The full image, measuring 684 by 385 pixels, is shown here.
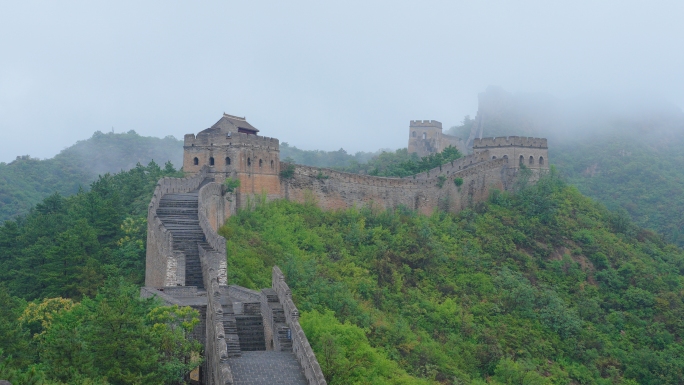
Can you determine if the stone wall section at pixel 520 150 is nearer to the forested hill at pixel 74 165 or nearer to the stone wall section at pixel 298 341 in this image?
the stone wall section at pixel 298 341

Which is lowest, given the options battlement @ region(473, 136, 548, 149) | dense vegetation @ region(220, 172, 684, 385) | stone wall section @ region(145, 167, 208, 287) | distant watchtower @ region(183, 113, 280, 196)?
dense vegetation @ region(220, 172, 684, 385)

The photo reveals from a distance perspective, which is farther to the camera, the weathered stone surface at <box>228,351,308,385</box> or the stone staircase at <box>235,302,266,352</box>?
the stone staircase at <box>235,302,266,352</box>

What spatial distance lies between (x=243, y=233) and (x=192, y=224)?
374 centimetres

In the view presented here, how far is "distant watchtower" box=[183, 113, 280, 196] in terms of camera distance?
3033cm

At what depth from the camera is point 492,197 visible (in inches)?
1551

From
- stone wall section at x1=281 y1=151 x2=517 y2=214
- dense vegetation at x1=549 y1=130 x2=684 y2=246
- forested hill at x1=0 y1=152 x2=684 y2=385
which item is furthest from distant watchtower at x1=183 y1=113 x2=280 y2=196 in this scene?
dense vegetation at x1=549 y1=130 x2=684 y2=246

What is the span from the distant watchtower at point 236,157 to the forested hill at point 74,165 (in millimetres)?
35617

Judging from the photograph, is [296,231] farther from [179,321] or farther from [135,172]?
[179,321]

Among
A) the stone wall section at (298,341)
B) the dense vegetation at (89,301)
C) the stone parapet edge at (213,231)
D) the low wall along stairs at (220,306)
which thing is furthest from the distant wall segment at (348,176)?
the stone wall section at (298,341)

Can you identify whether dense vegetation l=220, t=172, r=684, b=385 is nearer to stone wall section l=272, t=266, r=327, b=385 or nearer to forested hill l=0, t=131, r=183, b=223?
stone wall section l=272, t=266, r=327, b=385

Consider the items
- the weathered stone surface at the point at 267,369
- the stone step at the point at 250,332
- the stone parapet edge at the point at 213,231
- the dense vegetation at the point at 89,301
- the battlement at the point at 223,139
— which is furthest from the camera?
the battlement at the point at 223,139

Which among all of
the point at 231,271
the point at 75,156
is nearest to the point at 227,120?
the point at 231,271

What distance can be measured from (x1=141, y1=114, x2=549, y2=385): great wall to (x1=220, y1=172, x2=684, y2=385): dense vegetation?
974mm

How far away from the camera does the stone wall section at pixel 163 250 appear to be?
20.8 metres
